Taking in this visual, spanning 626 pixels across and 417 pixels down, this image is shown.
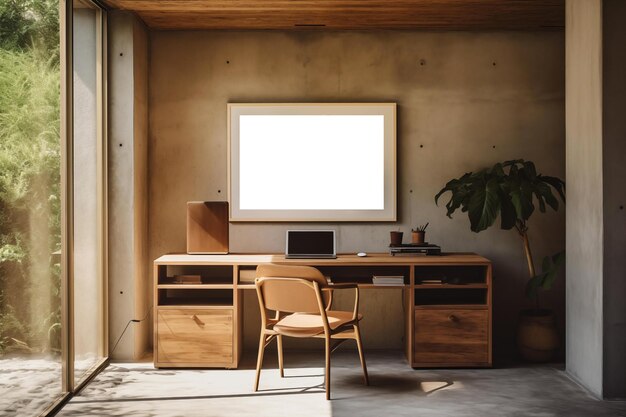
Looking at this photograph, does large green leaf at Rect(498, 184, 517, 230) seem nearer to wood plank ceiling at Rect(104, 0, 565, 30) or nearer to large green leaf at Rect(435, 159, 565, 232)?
large green leaf at Rect(435, 159, 565, 232)

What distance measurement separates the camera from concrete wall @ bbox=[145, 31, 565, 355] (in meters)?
5.31

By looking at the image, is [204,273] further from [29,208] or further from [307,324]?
[29,208]

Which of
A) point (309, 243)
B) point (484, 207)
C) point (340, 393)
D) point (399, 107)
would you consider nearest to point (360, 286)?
point (309, 243)

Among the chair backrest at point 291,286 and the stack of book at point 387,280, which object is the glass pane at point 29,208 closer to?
the chair backrest at point 291,286

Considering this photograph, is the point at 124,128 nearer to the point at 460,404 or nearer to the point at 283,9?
the point at 283,9

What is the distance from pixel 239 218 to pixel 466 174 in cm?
188

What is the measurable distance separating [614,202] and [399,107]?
197 centimetres

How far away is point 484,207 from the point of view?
4648 millimetres

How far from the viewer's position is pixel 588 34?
13.5 feet

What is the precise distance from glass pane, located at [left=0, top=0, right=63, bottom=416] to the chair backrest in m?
1.29

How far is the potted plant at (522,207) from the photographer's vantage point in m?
4.64

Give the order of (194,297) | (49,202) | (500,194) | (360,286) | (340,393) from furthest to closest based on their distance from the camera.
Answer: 1. (194,297)
2. (500,194)
3. (360,286)
4. (340,393)
5. (49,202)

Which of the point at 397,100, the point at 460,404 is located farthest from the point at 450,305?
the point at 397,100

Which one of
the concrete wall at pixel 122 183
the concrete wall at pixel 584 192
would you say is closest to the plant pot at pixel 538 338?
the concrete wall at pixel 584 192
